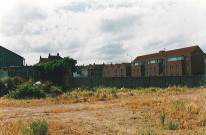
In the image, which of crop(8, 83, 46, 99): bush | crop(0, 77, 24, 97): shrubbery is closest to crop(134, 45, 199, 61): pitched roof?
crop(0, 77, 24, 97): shrubbery

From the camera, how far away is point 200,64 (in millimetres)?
53531

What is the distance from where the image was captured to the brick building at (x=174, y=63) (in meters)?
52.8

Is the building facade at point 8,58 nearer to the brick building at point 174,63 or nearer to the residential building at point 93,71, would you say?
the brick building at point 174,63

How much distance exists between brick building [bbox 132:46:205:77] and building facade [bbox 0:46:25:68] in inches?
1456

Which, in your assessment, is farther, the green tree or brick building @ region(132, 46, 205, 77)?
brick building @ region(132, 46, 205, 77)

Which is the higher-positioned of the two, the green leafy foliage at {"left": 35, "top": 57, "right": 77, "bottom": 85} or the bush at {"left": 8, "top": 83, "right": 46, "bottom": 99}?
the green leafy foliage at {"left": 35, "top": 57, "right": 77, "bottom": 85}

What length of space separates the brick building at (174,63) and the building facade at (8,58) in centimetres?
3698

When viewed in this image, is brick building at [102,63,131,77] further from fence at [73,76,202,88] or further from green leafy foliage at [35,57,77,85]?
fence at [73,76,202,88]

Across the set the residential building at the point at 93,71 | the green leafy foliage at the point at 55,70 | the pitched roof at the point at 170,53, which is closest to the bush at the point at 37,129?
the green leafy foliage at the point at 55,70

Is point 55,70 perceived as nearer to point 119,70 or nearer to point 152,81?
point 152,81

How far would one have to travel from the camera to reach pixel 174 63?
55.9 metres

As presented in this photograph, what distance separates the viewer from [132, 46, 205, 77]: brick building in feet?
173

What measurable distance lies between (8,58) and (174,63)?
39236 mm

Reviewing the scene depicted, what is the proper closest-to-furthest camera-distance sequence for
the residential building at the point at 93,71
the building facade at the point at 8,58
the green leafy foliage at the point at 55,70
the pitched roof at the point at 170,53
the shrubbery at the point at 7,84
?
the shrubbery at the point at 7,84, the green leafy foliage at the point at 55,70, the building facade at the point at 8,58, the pitched roof at the point at 170,53, the residential building at the point at 93,71
